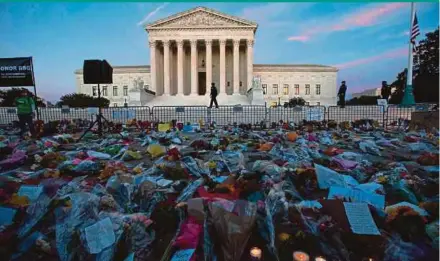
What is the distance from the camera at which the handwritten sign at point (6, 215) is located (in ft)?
7.25

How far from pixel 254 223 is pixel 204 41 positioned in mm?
38422

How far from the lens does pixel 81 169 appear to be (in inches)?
149

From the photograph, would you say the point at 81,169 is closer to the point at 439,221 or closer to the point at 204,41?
the point at 439,221

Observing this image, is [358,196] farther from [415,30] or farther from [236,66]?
[236,66]

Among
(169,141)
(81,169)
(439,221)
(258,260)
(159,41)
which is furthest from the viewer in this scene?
(159,41)

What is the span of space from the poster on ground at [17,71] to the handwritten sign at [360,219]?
33.9 ft

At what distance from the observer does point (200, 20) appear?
37156mm

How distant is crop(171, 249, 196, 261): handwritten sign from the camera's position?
1704 millimetres

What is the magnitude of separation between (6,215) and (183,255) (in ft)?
5.10

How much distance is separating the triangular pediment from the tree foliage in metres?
18.4

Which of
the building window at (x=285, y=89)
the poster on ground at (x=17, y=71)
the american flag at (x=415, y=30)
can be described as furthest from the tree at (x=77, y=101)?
the building window at (x=285, y=89)

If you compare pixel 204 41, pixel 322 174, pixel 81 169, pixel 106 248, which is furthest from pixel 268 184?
pixel 204 41

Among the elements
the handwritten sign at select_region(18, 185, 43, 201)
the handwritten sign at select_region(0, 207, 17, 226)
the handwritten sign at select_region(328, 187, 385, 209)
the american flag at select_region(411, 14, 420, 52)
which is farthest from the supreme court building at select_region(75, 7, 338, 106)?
the handwritten sign at select_region(0, 207, 17, 226)

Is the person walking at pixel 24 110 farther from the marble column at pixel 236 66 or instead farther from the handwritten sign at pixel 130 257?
the marble column at pixel 236 66
